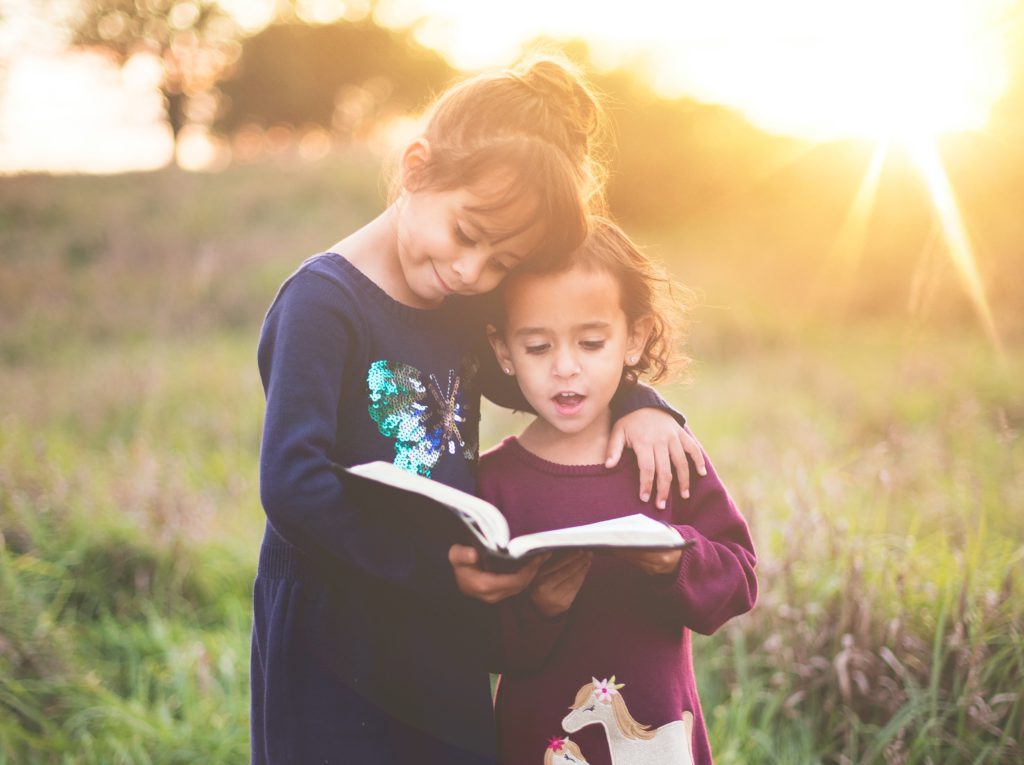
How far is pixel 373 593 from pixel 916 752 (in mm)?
1853

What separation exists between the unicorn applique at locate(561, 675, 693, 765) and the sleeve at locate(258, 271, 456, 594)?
0.34 meters

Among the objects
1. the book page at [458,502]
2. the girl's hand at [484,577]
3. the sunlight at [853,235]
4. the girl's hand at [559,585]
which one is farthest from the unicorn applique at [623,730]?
the sunlight at [853,235]

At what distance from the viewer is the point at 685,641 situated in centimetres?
174

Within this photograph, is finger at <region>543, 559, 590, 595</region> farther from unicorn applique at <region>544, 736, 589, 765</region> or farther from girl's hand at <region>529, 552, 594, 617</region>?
unicorn applique at <region>544, 736, 589, 765</region>

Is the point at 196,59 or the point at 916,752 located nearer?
the point at 916,752

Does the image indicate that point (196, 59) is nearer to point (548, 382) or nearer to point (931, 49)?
point (931, 49)

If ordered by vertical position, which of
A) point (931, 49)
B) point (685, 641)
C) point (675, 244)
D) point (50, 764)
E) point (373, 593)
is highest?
point (675, 244)

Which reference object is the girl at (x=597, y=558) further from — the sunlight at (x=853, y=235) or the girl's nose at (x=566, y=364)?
the sunlight at (x=853, y=235)

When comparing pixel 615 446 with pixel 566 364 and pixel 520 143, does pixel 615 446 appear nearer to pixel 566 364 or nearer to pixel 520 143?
pixel 566 364

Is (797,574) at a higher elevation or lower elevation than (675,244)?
lower

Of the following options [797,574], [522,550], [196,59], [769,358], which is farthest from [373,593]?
[196,59]

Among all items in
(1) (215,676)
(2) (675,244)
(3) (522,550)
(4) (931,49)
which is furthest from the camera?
(2) (675,244)

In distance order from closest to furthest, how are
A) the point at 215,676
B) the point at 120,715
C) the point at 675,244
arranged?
1. the point at 120,715
2. the point at 215,676
3. the point at 675,244

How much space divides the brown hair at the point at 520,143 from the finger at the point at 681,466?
45cm
